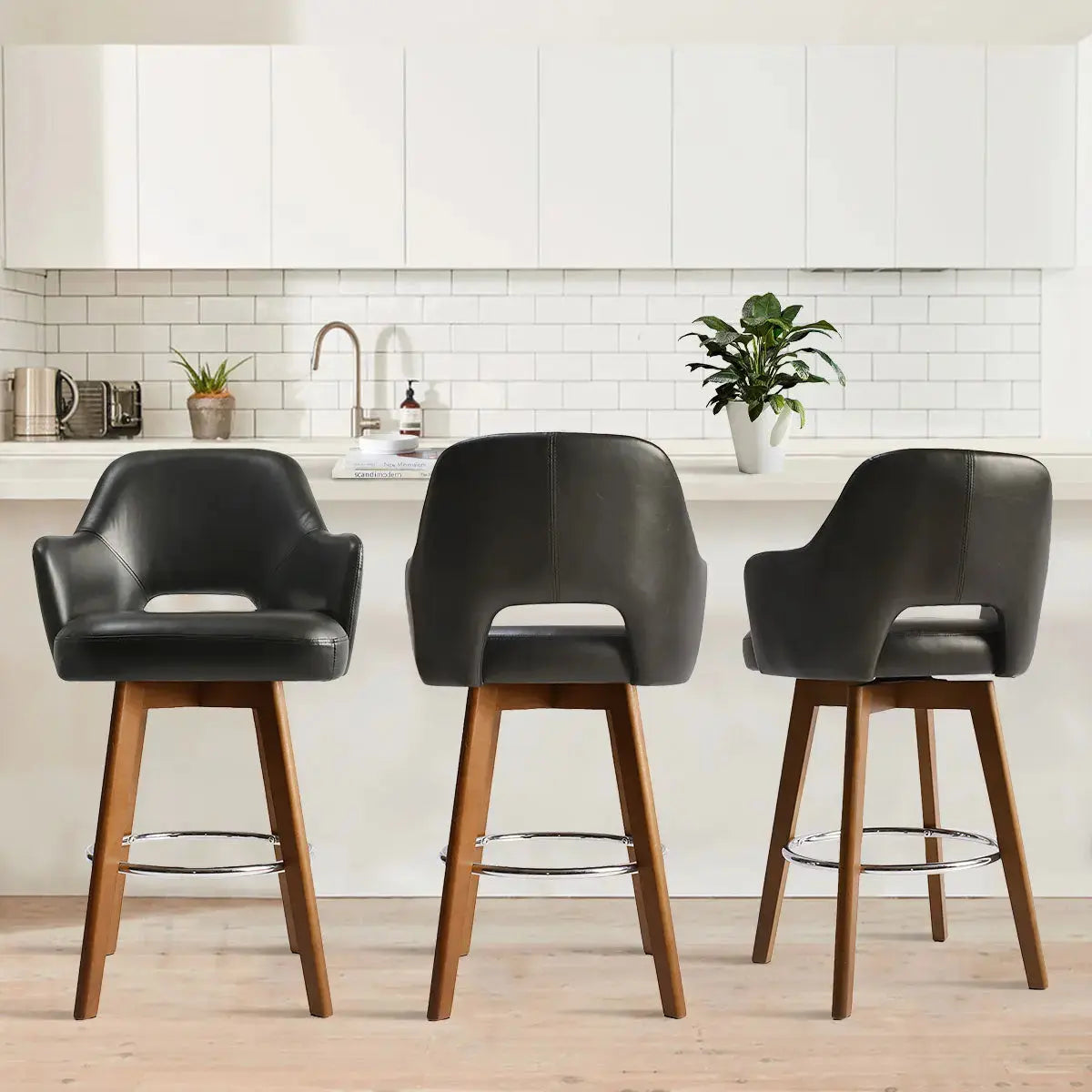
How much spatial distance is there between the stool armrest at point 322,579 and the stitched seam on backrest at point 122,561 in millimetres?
232

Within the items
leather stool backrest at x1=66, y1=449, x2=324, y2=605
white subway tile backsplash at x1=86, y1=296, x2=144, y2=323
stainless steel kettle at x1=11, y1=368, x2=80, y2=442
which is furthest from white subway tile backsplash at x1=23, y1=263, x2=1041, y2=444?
leather stool backrest at x1=66, y1=449, x2=324, y2=605

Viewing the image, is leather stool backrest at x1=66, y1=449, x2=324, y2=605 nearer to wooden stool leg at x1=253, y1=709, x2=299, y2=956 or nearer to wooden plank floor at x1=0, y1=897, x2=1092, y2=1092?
wooden stool leg at x1=253, y1=709, x2=299, y2=956

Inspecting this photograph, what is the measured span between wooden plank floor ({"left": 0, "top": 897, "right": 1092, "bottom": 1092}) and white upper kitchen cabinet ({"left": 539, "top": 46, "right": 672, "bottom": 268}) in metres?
2.28

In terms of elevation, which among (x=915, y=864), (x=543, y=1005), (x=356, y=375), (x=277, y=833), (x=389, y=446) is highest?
(x=356, y=375)

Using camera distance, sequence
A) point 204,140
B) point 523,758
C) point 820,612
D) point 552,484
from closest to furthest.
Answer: point 552,484
point 820,612
point 523,758
point 204,140

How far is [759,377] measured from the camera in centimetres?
266

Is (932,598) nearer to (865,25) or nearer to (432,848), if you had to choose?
(432,848)

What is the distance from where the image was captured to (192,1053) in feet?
7.08

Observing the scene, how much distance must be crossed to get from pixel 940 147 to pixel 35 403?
3.08 meters

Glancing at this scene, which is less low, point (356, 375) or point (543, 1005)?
point (356, 375)

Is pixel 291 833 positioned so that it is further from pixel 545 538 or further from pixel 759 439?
pixel 759 439

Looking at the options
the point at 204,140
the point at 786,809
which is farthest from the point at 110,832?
the point at 204,140

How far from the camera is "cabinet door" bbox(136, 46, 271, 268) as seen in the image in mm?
4301

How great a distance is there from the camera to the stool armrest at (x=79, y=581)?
7.64 ft
